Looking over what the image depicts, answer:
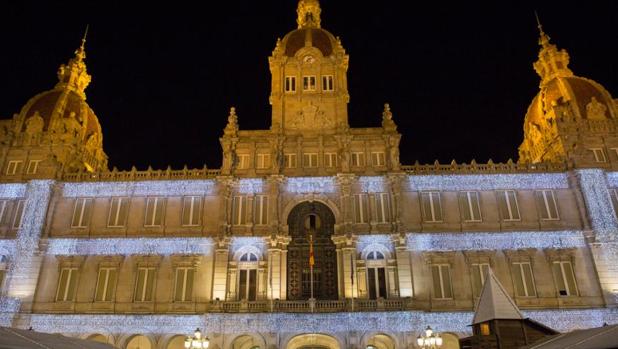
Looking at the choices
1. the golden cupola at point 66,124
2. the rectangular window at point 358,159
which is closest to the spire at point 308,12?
the rectangular window at point 358,159

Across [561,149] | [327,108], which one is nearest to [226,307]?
→ [327,108]

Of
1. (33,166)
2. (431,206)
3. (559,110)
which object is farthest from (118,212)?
(559,110)

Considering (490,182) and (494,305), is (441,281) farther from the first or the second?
(494,305)

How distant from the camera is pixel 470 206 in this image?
41.1 metres

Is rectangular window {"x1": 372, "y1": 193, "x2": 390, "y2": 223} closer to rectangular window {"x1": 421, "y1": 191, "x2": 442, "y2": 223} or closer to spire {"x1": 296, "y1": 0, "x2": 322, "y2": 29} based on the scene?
rectangular window {"x1": 421, "y1": 191, "x2": 442, "y2": 223}

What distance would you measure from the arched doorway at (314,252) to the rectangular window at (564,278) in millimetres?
17551

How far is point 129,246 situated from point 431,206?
25635 mm

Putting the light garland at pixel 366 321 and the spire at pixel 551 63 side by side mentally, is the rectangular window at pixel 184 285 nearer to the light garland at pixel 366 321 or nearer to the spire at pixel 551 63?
the light garland at pixel 366 321

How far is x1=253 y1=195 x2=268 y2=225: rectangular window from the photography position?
4088cm

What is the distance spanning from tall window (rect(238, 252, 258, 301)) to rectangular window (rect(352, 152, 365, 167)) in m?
11.9

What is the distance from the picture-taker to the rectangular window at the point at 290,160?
4297 cm

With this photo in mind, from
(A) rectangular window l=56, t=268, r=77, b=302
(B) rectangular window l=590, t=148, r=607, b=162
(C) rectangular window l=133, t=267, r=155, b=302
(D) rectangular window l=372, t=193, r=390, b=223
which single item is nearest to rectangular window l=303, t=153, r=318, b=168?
(D) rectangular window l=372, t=193, r=390, b=223

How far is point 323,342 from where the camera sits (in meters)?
37.9

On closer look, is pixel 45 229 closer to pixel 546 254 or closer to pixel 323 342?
pixel 323 342
